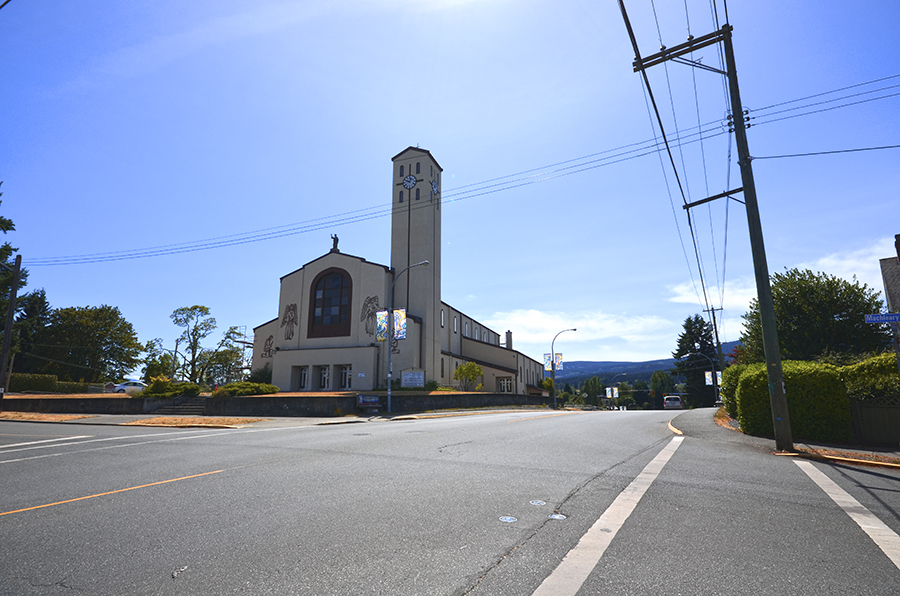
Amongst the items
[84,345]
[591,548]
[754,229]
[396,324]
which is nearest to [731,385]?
[754,229]

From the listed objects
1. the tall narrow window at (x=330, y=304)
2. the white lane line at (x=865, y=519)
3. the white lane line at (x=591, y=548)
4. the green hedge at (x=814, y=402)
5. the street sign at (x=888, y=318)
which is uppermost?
the tall narrow window at (x=330, y=304)

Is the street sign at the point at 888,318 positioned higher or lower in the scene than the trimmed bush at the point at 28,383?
higher

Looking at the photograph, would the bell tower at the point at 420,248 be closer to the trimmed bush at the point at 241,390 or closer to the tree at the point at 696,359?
the trimmed bush at the point at 241,390

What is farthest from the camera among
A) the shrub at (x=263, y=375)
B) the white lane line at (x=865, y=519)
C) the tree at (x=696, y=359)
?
the tree at (x=696, y=359)

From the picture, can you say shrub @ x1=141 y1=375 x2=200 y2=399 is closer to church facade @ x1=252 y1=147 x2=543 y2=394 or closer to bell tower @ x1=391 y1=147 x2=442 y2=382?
church facade @ x1=252 y1=147 x2=543 y2=394

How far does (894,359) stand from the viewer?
12.3 meters

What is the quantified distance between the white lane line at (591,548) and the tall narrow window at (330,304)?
40.0 meters

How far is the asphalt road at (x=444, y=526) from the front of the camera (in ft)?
11.5

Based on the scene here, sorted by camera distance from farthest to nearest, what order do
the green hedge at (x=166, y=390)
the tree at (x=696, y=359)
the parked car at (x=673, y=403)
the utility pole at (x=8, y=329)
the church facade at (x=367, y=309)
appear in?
the tree at (x=696, y=359)
the parked car at (x=673, y=403)
the church facade at (x=367, y=309)
the green hedge at (x=166, y=390)
the utility pole at (x=8, y=329)

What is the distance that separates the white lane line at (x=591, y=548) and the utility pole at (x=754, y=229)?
6.38m

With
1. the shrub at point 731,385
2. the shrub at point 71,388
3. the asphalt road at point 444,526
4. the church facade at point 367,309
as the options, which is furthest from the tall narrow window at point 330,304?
the asphalt road at point 444,526

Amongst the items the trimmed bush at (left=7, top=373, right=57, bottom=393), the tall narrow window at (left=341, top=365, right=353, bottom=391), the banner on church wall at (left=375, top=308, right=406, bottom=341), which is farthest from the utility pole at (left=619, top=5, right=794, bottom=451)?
the trimmed bush at (left=7, top=373, right=57, bottom=393)

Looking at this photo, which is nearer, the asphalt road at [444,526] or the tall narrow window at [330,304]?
the asphalt road at [444,526]

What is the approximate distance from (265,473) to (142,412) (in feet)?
97.0
